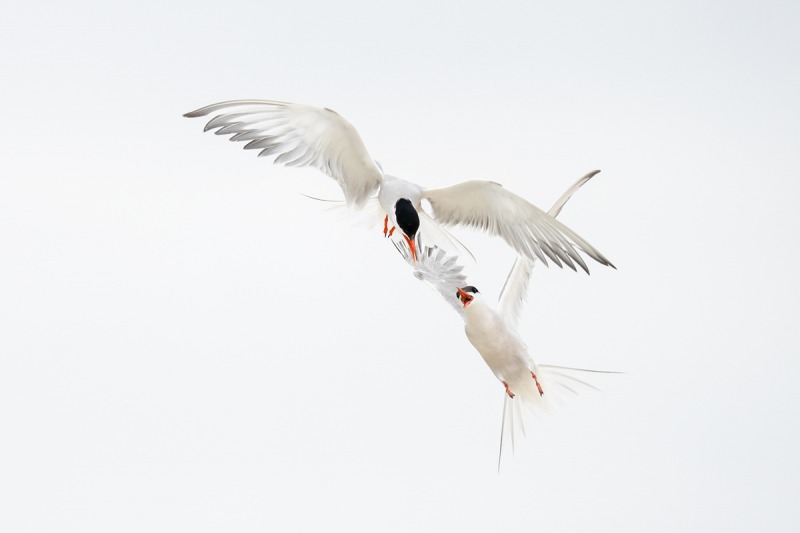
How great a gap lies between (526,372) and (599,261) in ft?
1.56

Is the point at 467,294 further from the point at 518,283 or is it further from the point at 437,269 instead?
the point at 518,283

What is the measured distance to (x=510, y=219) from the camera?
8.79 feet

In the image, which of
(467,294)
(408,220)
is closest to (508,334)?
(467,294)

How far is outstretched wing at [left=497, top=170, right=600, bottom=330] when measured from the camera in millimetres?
2850

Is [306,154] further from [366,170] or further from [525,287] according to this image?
[525,287]

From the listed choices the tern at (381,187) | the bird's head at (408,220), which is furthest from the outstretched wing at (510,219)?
the bird's head at (408,220)

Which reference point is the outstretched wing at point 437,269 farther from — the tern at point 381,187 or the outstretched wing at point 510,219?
the outstretched wing at point 510,219

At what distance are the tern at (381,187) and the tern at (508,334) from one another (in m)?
0.09

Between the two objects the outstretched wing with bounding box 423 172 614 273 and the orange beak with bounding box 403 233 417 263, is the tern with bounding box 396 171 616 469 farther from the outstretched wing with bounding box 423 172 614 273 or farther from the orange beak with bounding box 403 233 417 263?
the outstretched wing with bounding box 423 172 614 273

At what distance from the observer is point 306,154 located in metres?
2.74

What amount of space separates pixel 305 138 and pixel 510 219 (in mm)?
555

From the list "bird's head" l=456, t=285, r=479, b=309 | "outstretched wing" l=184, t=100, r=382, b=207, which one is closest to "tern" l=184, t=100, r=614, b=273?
"outstretched wing" l=184, t=100, r=382, b=207

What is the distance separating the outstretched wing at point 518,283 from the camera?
2.85 metres

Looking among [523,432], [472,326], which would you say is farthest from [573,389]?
[472,326]
